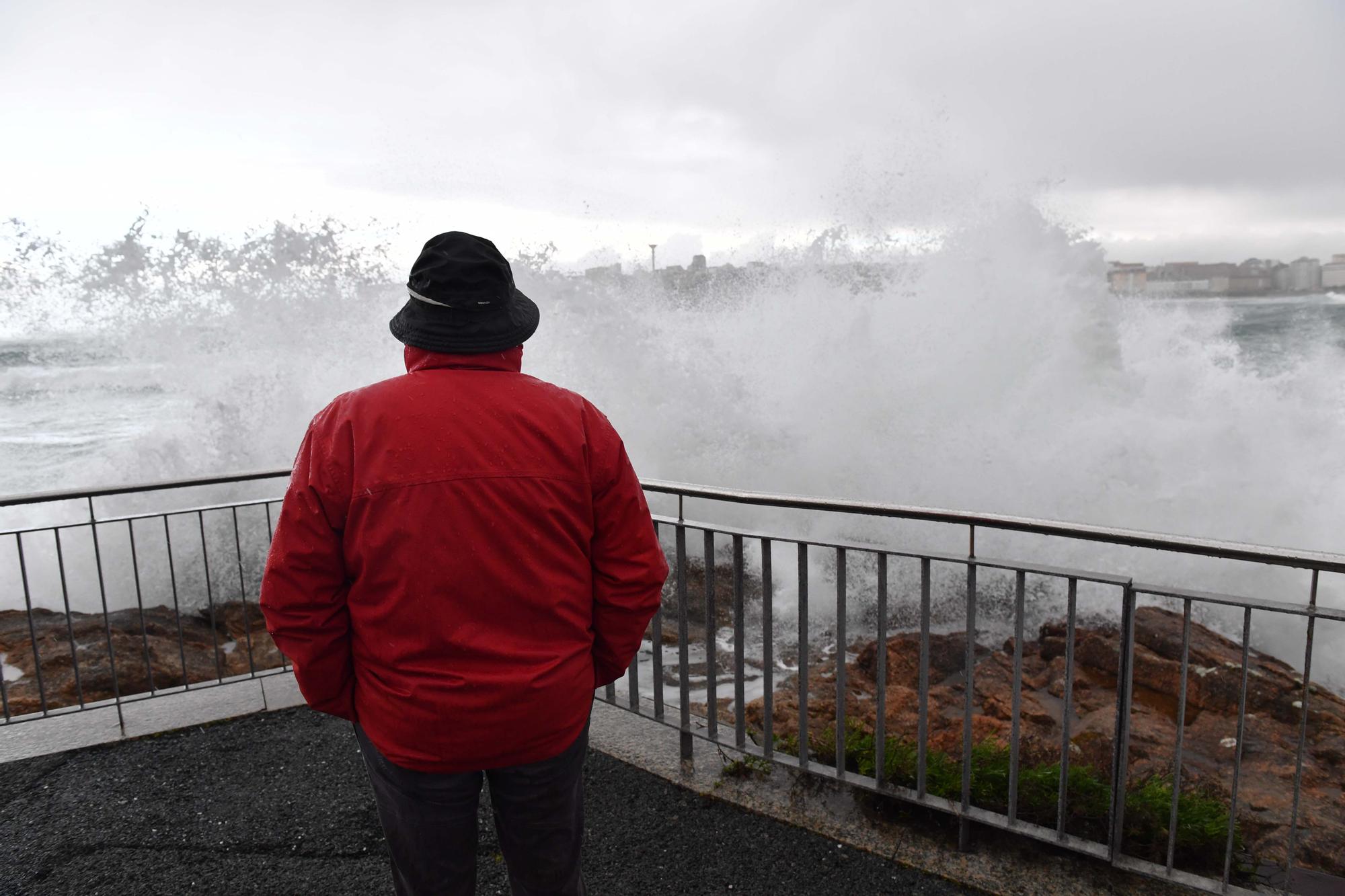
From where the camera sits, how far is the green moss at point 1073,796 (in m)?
3.00

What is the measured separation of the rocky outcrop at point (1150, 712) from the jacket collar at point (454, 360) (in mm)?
2770

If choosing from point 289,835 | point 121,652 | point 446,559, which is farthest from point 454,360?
point 121,652

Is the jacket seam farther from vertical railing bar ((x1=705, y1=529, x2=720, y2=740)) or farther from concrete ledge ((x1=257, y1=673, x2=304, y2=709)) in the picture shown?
concrete ledge ((x1=257, y1=673, x2=304, y2=709))

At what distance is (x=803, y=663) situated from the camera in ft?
10.6

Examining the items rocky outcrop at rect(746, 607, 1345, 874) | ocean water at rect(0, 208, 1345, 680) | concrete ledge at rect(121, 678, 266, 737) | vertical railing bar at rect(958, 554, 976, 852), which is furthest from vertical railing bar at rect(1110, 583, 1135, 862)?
ocean water at rect(0, 208, 1345, 680)

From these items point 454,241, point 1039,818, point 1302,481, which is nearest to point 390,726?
point 454,241

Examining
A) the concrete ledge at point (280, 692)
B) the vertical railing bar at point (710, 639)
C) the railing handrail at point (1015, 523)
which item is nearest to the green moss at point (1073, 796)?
the vertical railing bar at point (710, 639)

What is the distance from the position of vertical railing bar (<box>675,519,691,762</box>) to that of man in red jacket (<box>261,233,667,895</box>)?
163 cm

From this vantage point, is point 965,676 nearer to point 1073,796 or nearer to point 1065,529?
point 1073,796

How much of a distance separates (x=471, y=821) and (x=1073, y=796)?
7.84 ft

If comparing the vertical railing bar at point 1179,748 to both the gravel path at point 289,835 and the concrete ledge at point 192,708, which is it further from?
the concrete ledge at point 192,708

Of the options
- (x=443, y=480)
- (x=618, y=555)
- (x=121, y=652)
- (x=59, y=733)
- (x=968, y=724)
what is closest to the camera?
(x=443, y=480)

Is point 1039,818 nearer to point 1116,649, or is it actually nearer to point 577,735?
point 577,735

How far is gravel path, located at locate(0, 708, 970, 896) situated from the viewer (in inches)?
116
